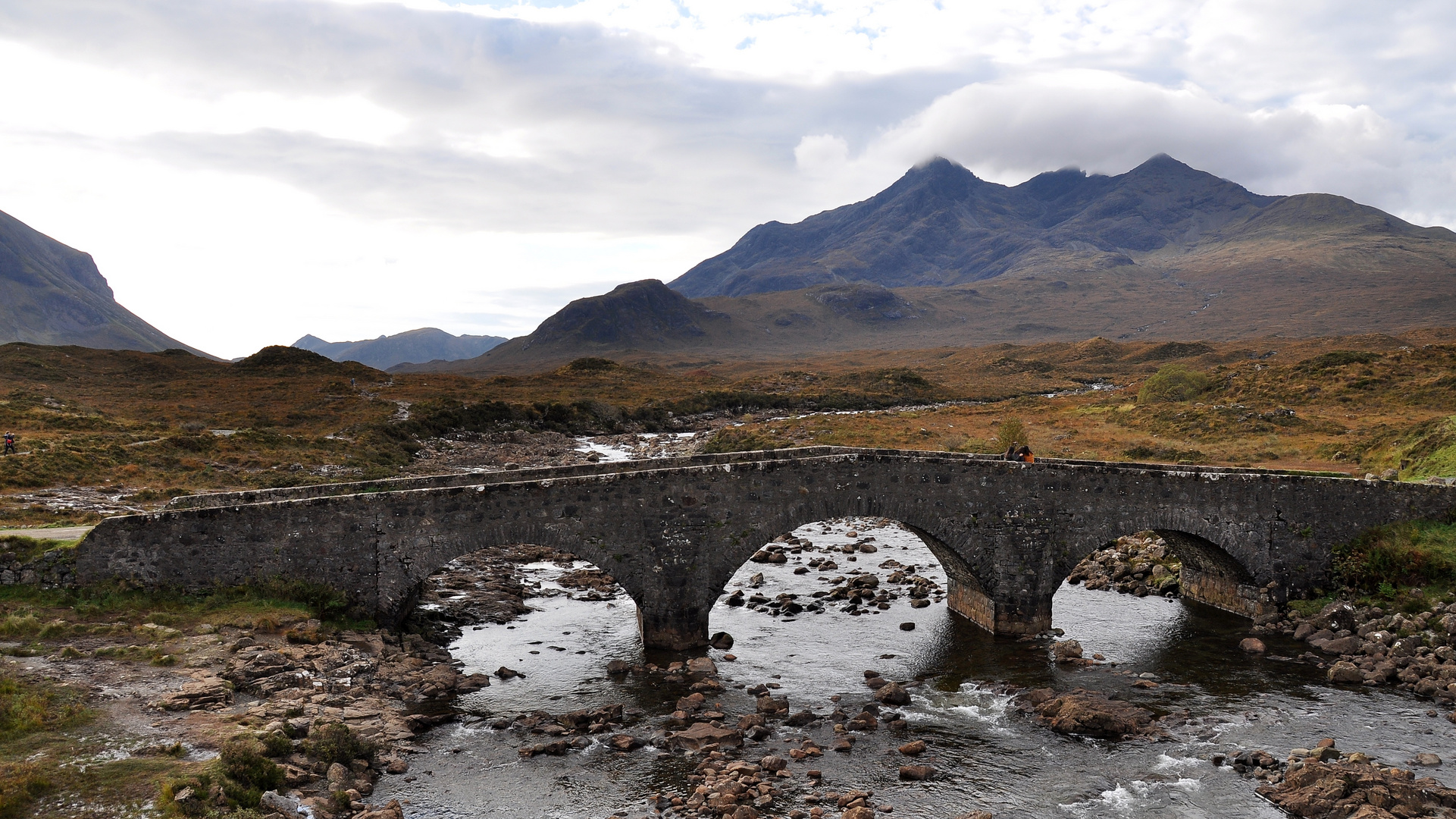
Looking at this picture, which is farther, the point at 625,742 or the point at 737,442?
the point at 737,442

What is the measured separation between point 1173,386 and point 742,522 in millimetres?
58380

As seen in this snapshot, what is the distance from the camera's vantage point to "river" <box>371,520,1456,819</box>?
1692 cm

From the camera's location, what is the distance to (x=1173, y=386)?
70.4m

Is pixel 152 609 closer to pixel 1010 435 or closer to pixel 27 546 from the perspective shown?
pixel 27 546

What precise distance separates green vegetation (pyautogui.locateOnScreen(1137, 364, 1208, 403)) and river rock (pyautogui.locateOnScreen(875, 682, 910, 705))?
55917mm

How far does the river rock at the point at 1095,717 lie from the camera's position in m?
19.8

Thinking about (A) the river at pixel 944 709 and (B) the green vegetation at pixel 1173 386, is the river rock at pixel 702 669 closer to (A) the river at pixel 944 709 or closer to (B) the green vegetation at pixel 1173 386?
(A) the river at pixel 944 709

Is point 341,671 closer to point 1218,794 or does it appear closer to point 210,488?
point 1218,794

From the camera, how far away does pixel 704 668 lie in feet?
75.3

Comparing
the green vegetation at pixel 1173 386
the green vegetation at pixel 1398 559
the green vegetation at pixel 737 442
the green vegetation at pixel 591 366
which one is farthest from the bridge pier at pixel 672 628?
the green vegetation at pixel 591 366

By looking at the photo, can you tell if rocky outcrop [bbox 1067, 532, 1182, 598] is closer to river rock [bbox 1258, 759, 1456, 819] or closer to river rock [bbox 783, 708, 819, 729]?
river rock [bbox 1258, 759, 1456, 819]

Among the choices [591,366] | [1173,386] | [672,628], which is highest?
[591,366]

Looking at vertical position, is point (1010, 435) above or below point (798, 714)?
above

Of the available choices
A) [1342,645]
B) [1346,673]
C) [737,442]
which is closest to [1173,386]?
[737,442]
